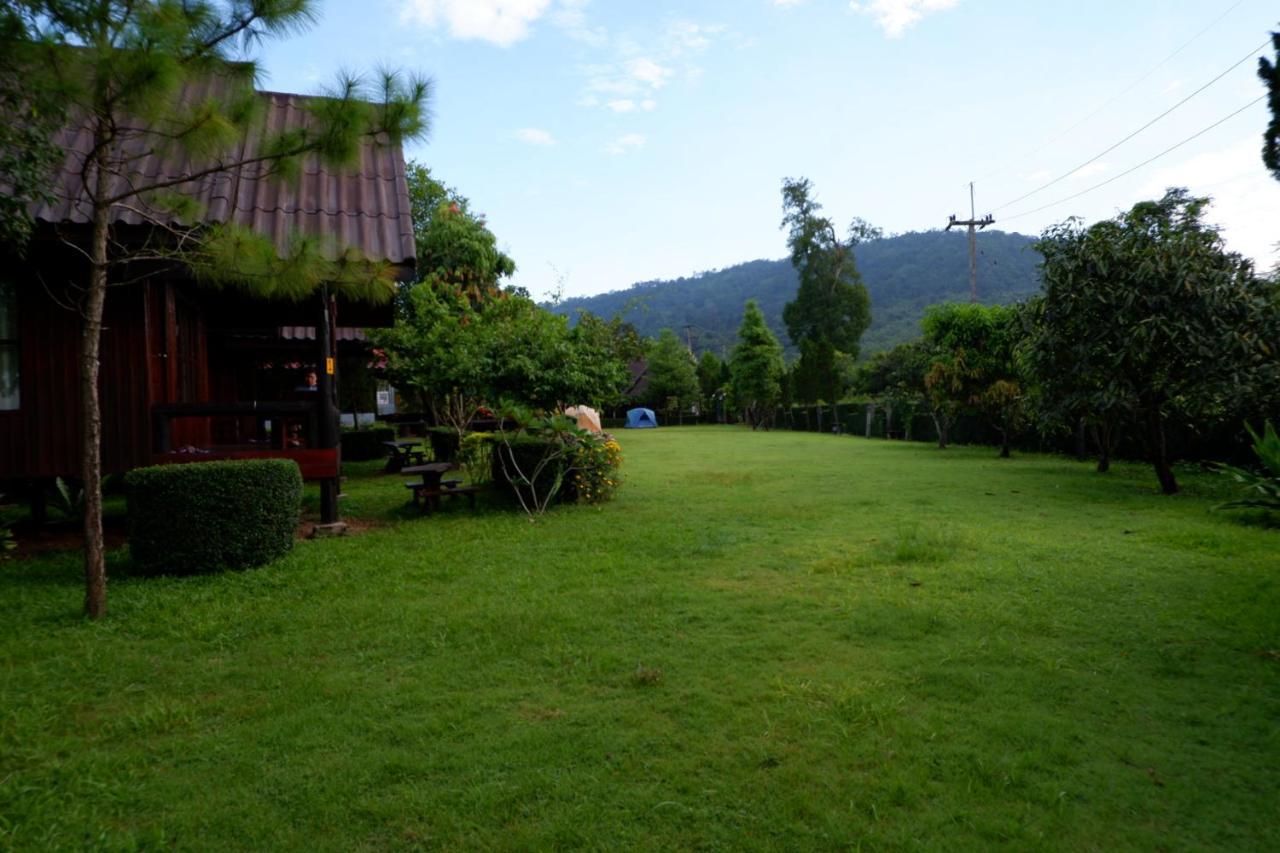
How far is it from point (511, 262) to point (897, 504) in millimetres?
13654

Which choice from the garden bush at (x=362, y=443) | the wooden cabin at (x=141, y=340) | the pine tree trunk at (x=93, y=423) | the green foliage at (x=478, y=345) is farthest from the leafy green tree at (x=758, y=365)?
the pine tree trunk at (x=93, y=423)

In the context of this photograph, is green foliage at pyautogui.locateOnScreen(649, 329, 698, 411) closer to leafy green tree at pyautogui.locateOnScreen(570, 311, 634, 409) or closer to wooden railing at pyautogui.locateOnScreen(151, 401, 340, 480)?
leafy green tree at pyautogui.locateOnScreen(570, 311, 634, 409)

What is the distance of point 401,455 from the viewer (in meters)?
13.6

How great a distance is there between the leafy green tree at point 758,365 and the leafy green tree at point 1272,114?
105 feet

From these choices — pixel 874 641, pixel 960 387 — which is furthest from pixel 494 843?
pixel 960 387

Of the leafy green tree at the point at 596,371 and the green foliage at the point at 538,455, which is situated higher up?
the leafy green tree at the point at 596,371

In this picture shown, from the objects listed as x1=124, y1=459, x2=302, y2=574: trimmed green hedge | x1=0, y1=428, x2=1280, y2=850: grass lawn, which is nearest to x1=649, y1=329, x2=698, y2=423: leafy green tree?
x1=0, y1=428, x2=1280, y2=850: grass lawn

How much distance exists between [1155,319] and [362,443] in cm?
1568

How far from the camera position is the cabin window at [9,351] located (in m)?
7.05

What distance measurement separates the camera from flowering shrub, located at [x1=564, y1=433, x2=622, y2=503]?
9.57 metres

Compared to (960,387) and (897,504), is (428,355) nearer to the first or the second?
(897,504)

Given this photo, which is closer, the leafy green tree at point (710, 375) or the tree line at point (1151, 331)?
the tree line at point (1151, 331)

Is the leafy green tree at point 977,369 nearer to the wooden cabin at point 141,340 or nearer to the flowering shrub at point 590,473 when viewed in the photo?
the flowering shrub at point 590,473

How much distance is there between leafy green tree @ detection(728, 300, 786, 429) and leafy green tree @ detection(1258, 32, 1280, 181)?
32129 millimetres
